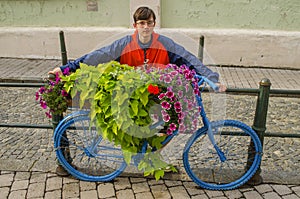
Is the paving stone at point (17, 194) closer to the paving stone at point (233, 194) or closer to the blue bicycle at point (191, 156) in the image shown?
the blue bicycle at point (191, 156)

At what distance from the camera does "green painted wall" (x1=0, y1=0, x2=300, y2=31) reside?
23.7 feet

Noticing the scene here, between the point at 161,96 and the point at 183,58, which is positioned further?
the point at 183,58

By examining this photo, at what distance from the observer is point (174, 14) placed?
24.4ft

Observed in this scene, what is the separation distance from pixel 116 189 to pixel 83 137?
1.93 ft

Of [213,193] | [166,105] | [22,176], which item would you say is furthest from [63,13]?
[213,193]

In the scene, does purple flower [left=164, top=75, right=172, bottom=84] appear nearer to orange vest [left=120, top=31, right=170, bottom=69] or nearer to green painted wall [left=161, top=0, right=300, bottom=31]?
orange vest [left=120, top=31, right=170, bottom=69]

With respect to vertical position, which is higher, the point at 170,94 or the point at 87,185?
the point at 170,94

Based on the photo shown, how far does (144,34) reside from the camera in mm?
2848

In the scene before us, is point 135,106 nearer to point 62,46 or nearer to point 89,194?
point 89,194

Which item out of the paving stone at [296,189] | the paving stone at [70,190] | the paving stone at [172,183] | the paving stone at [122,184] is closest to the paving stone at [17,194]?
the paving stone at [70,190]

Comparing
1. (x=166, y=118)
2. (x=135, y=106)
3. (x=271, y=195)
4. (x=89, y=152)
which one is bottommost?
(x=271, y=195)

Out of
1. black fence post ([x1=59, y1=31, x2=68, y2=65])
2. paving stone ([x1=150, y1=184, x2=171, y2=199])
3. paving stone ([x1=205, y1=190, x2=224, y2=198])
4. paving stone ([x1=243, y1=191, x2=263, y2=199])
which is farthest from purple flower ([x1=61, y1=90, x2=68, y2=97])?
black fence post ([x1=59, y1=31, x2=68, y2=65])

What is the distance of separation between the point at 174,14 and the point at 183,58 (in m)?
4.81

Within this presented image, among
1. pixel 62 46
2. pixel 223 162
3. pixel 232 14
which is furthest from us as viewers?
pixel 232 14
